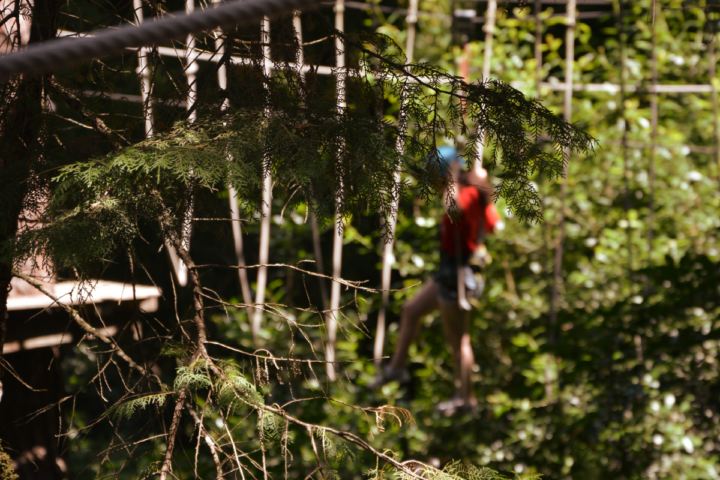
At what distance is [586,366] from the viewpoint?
9.93 feet

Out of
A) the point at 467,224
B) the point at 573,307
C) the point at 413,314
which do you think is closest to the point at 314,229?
the point at 413,314

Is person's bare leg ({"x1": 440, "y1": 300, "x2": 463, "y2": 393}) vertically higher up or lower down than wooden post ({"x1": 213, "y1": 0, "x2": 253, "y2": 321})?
lower down

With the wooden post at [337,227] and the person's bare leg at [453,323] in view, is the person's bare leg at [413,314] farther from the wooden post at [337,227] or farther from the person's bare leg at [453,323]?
the wooden post at [337,227]

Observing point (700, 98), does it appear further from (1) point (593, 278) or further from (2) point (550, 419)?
(2) point (550, 419)

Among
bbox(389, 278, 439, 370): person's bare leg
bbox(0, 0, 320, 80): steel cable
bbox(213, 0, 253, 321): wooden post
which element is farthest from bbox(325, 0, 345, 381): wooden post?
bbox(0, 0, 320, 80): steel cable

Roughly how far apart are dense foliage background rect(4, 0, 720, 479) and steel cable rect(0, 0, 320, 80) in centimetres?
260

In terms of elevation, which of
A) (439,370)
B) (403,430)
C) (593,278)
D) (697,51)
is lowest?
(403,430)

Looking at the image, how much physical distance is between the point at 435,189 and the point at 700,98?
400cm

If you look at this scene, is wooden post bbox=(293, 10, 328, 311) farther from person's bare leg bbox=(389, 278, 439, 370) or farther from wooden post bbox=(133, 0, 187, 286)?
person's bare leg bbox=(389, 278, 439, 370)

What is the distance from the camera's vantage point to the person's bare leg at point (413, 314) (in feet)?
10.8

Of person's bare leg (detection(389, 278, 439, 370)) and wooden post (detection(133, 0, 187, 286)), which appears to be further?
person's bare leg (detection(389, 278, 439, 370))

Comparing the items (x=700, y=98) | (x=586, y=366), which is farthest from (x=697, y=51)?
(x=586, y=366)

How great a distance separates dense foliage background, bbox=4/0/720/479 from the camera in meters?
3.03

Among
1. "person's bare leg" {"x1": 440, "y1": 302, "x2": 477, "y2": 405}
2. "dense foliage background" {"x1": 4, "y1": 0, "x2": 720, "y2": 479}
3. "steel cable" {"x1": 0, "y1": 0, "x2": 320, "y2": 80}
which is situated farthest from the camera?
"person's bare leg" {"x1": 440, "y1": 302, "x2": 477, "y2": 405}
